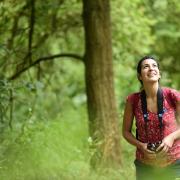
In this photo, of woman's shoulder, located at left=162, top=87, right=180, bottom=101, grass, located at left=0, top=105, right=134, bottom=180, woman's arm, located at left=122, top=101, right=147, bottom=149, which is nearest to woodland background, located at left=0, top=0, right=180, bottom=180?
grass, located at left=0, top=105, right=134, bottom=180

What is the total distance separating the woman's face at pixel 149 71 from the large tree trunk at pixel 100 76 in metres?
3.25

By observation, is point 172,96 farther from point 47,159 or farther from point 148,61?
point 47,159

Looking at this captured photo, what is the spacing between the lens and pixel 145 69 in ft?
16.8

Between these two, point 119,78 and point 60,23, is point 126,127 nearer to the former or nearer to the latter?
point 60,23

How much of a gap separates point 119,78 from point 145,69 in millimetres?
10728

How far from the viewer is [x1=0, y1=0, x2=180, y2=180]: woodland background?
7.39 metres

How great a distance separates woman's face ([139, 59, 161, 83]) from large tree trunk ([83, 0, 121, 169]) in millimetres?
3246

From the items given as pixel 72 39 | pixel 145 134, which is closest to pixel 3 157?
pixel 145 134

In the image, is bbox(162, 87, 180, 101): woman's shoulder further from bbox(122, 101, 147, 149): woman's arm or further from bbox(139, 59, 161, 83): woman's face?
bbox(122, 101, 147, 149): woman's arm

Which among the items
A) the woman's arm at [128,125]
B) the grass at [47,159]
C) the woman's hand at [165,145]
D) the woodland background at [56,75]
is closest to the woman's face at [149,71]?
the woman's arm at [128,125]

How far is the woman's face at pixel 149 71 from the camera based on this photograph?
5047mm

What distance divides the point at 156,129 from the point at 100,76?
3.55m

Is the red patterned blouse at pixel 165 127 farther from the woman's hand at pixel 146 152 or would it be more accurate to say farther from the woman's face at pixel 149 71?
the woman's face at pixel 149 71

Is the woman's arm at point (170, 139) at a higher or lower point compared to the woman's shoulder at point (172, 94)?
lower
